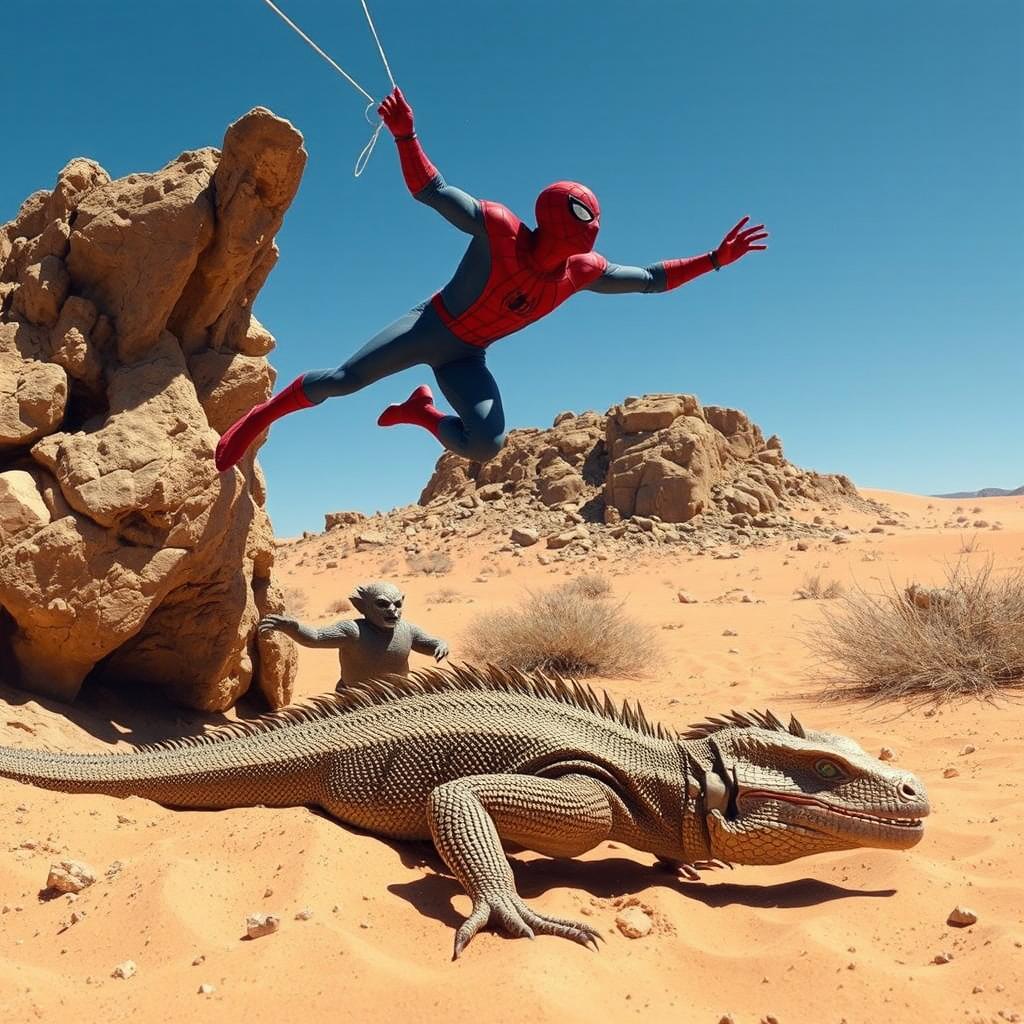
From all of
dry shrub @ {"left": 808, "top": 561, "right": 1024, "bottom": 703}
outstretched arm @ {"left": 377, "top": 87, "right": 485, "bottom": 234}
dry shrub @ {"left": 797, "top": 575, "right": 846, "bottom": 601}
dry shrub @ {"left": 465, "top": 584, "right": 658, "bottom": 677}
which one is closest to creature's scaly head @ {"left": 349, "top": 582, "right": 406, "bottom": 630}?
outstretched arm @ {"left": 377, "top": 87, "right": 485, "bottom": 234}

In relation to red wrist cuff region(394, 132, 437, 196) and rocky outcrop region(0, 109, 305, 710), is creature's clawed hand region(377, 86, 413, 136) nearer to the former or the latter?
red wrist cuff region(394, 132, 437, 196)

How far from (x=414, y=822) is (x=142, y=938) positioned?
1216 mm

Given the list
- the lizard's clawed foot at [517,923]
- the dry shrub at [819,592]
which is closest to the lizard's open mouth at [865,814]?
the lizard's clawed foot at [517,923]

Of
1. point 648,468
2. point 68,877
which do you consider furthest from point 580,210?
point 648,468

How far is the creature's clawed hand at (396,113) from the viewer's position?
160 inches

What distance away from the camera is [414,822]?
3.62m

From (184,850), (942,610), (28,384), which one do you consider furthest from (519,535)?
(184,850)

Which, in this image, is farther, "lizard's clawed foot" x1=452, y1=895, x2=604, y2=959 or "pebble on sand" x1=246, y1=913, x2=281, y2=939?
"lizard's clawed foot" x1=452, y1=895, x2=604, y2=959

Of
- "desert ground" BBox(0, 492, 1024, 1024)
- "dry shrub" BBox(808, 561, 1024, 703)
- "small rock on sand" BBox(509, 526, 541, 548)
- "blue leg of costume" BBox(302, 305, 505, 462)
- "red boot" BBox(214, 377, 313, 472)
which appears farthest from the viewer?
"small rock on sand" BBox(509, 526, 541, 548)

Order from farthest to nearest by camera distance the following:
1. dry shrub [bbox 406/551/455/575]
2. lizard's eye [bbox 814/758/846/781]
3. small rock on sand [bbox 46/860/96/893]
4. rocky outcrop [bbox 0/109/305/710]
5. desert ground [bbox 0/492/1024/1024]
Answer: dry shrub [bbox 406/551/455/575]
rocky outcrop [bbox 0/109/305/710]
lizard's eye [bbox 814/758/846/781]
small rock on sand [bbox 46/860/96/893]
desert ground [bbox 0/492/1024/1024]

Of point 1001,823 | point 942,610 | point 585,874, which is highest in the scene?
point 942,610

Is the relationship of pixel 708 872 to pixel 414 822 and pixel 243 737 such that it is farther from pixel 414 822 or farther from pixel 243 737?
pixel 243 737

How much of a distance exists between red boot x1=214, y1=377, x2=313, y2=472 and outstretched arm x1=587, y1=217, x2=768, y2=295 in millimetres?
1835

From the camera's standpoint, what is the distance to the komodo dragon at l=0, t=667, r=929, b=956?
321 cm
